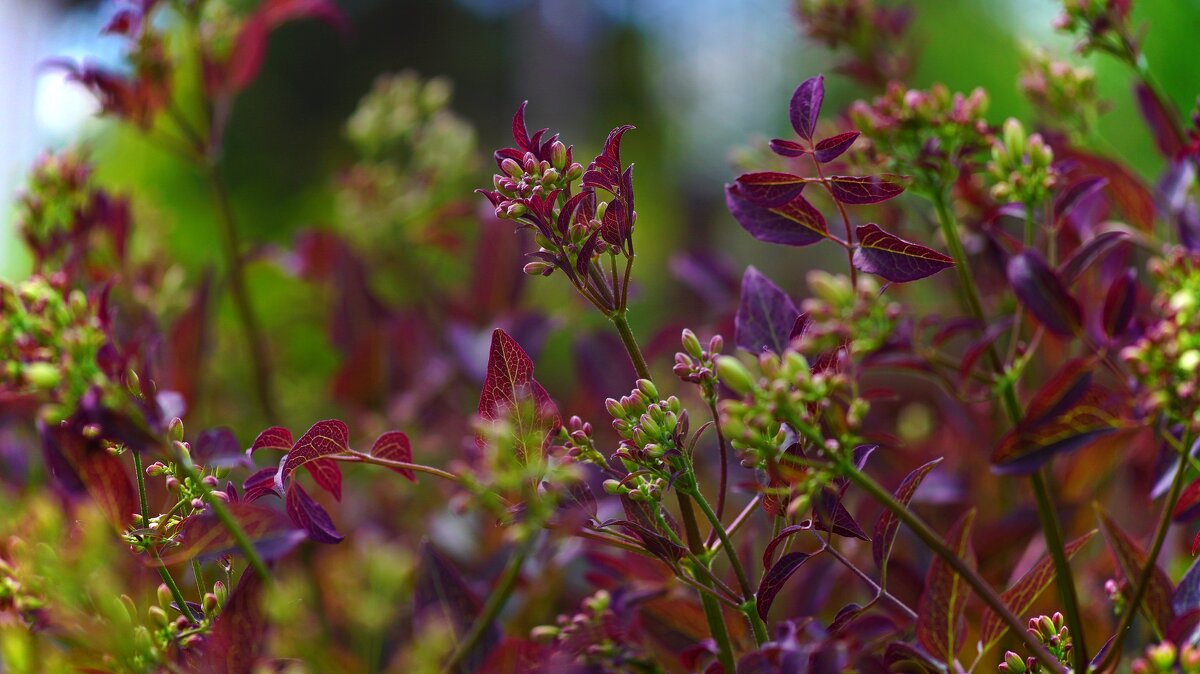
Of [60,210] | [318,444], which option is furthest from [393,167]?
[318,444]

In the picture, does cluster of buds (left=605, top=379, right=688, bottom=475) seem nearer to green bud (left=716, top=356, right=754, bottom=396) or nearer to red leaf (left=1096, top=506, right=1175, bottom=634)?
green bud (left=716, top=356, right=754, bottom=396)

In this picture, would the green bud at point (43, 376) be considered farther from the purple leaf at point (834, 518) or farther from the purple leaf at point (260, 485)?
the purple leaf at point (834, 518)

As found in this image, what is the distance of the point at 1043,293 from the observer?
0.52 metres

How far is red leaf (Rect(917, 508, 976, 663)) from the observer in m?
0.51

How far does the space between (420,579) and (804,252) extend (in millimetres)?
8860

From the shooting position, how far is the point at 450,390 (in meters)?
1.31

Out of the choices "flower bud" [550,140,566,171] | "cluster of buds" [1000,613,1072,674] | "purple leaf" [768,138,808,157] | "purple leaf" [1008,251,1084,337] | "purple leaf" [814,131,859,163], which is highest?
"flower bud" [550,140,566,171]

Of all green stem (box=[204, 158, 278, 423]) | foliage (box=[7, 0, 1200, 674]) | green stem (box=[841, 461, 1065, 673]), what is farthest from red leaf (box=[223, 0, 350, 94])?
green stem (box=[841, 461, 1065, 673])

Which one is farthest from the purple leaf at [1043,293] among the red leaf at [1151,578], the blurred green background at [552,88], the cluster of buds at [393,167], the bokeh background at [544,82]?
the bokeh background at [544,82]

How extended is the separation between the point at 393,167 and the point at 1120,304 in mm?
1095

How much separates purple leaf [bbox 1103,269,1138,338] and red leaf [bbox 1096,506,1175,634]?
10cm

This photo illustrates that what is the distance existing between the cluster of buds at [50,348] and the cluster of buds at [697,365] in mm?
256

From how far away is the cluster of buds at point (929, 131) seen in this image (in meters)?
0.56

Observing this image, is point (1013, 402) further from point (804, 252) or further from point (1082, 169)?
point (804, 252)
